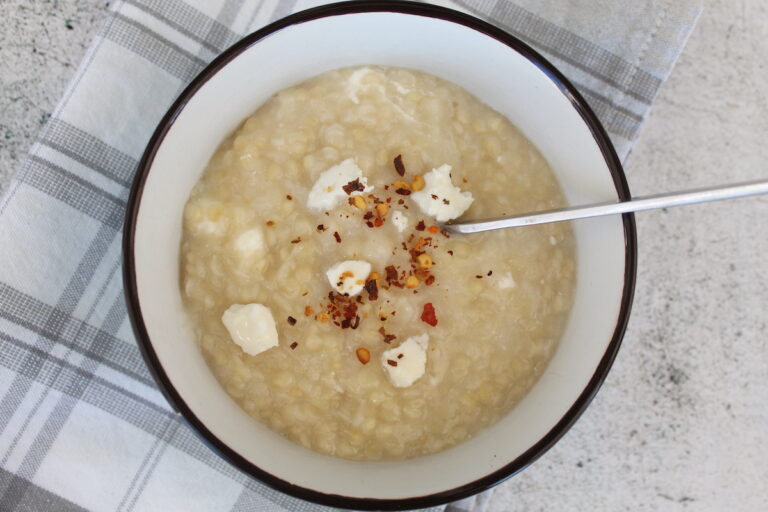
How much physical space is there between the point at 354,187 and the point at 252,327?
1.60 feet

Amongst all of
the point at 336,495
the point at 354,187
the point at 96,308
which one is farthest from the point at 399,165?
the point at 96,308

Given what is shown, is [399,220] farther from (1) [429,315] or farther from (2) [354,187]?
(1) [429,315]

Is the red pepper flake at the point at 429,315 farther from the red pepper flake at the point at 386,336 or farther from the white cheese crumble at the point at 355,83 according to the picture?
the white cheese crumble at the point at 355,83

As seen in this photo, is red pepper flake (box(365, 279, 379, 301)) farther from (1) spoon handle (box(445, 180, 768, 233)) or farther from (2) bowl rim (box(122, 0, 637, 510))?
(2) bowl rim (box(122, 0, 637, 510))

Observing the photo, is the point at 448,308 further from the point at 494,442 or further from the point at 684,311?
the point at 684,311

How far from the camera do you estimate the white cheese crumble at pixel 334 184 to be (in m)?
2.16

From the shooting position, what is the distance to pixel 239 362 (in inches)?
85.4

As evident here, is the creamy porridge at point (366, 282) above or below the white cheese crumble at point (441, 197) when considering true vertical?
below

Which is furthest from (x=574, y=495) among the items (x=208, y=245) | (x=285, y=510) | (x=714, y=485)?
(x=208, y=245)

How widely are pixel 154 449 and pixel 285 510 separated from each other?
48cm

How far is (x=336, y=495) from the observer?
2016 mm

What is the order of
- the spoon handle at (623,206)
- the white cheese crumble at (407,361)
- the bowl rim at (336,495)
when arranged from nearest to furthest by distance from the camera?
1. the spoon handle at (623,206)
2. the bowl rim at (336,495)
3. the white cheese crumble at (407,361)

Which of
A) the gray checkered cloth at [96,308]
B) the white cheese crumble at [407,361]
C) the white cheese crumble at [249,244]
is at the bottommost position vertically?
the gray checkered cloth at [96,308]

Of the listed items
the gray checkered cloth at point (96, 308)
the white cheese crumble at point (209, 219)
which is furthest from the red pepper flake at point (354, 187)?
the gray checkered cloth at point (96, 308)
